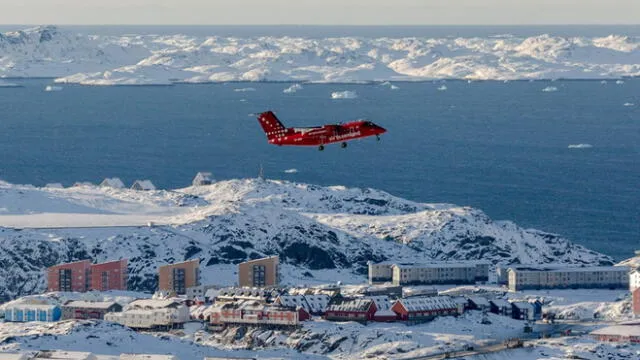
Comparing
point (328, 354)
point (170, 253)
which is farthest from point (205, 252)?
point (328, 354)

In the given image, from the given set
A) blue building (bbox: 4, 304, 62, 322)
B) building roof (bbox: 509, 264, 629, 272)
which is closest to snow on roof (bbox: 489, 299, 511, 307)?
building roof (bbox: 509, 264, 629, 272)

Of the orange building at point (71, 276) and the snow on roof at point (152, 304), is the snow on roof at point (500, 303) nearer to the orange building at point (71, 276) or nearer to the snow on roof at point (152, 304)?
the snow on roof at point (152, 304)

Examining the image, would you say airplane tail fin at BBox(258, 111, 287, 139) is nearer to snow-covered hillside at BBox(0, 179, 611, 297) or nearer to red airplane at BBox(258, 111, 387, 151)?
red airplane at BBox(258, 111, 387, 151)

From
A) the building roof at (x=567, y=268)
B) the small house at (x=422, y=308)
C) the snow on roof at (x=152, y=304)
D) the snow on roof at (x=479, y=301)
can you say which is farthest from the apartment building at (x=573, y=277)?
the snow on roof at (x=152, y=304)

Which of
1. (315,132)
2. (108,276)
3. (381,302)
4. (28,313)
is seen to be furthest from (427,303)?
(315,132)

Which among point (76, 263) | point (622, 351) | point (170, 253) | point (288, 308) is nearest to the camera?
point (622, 351)

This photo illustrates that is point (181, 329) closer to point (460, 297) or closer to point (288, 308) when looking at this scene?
point (288, 308)
